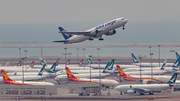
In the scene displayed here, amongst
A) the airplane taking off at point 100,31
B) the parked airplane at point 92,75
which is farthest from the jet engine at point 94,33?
the parked airplane at point 92,75

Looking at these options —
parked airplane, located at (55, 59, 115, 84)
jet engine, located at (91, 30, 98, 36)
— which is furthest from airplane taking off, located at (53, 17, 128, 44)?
parked airplane, located at (55, 59, 115, 84)

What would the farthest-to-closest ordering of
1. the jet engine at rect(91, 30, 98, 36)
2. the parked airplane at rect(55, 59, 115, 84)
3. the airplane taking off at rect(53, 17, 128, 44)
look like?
the parked airplane at rect(55, 59, 115, 84), the jet engine at rect(91, 30, 98, 36), the airplane taking off at rect(53, 17, 128, 44)

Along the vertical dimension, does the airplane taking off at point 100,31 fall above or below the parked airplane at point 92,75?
above

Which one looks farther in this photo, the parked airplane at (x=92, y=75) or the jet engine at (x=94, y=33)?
the parked airplane at (x=92, y=75)

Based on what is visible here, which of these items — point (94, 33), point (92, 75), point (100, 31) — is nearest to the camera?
point (100, 31)

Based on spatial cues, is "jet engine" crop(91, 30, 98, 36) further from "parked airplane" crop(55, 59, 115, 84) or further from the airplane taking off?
"parked airplane" crop(55, 59, 115, 84)

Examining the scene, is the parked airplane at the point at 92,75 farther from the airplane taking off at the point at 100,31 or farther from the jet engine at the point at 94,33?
the jet engine at the point at 94,33

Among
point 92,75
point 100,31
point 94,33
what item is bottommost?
point 92,75

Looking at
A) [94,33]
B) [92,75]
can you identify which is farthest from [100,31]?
[92,75]

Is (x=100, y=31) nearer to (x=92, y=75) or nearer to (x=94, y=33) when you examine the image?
(x=94, y=33)

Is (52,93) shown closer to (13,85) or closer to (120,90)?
(13,85)

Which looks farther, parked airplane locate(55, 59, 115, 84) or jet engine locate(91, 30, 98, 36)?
parked airplane locate(55, 59, 115, 84)

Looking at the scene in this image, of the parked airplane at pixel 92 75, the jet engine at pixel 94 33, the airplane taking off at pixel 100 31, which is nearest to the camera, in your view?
the airplane taking off at pixel 100 31

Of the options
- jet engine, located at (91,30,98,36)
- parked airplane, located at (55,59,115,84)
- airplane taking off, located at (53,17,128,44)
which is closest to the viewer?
airplane taking off, located at (53,17,128,44)
